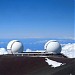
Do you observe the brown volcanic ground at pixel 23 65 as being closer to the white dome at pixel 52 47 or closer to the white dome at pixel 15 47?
the white dome at pixel 52 47

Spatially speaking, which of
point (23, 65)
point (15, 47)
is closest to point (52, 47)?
point (15, 47)

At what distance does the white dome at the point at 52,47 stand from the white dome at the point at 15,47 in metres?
3.86

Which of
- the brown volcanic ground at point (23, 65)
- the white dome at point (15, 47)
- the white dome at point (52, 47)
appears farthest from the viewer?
the white dome at point (15, 47)

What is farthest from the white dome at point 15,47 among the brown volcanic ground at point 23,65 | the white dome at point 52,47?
the brown volcanic ground at point 23,65

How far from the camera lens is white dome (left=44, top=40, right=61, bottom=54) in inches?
1371

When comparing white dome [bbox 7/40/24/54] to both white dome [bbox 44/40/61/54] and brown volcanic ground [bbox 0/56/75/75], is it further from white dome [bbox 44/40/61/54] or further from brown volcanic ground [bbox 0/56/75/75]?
brown volcanic ground [bbox 0/56/75/75]

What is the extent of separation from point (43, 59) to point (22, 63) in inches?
99.7

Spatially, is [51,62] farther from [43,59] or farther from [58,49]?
[58,49]

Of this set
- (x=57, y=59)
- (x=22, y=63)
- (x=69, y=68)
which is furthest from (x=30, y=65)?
(x=69, y=68)

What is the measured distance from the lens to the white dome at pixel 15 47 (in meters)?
36.0

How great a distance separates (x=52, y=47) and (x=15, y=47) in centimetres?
542

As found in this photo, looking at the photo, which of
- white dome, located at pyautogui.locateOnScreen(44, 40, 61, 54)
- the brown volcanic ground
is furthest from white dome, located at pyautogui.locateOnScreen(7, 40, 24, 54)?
the brown volcanic ground

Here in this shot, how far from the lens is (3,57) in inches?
1227

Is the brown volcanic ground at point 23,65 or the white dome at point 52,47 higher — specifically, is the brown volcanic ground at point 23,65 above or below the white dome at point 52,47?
below
